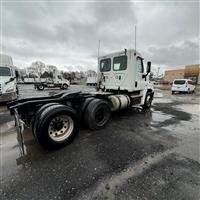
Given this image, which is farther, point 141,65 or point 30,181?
point 141,65

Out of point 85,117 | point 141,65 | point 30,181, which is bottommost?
point 30,181

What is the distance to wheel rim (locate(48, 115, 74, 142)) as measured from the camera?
313 cm

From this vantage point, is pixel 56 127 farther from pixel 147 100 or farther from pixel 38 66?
pixel 38 66

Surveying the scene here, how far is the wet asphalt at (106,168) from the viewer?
6.14ft

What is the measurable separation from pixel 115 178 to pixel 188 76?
137ft

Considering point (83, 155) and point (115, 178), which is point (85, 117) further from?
point (115, 178)

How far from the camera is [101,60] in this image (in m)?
6.79

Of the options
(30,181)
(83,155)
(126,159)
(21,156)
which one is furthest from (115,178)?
(21,156)

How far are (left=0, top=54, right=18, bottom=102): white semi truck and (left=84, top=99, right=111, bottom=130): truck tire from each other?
6.72 metres

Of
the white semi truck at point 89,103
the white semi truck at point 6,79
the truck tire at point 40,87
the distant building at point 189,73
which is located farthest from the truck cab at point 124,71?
the distant building at point 189,73

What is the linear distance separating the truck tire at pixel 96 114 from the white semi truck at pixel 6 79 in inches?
265

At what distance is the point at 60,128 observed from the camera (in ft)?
10.8

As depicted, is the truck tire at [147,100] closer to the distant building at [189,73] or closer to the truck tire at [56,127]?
the truck tire at [56,127]

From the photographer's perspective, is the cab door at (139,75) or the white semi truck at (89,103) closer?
the white semi truck at (89,103)
